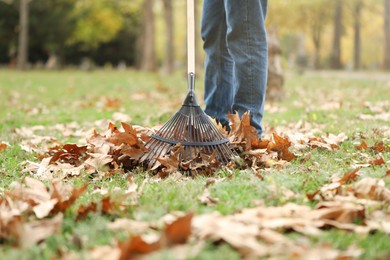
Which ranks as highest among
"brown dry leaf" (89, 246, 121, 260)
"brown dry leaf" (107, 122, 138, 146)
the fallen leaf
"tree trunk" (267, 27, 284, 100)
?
"tree trunk" (267, 27, 284, 100)

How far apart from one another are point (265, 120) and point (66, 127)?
2005 millimetres

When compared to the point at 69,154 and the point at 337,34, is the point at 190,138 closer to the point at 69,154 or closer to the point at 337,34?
the point at 69,154

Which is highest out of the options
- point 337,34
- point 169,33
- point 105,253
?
point 337,34

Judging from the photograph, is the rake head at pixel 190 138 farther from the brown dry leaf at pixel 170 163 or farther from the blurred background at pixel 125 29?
the blurred background at pixel 125 29

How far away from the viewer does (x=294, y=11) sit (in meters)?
26.5

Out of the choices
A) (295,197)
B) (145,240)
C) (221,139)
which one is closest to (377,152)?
(221,139)

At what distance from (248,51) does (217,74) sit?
499 mm

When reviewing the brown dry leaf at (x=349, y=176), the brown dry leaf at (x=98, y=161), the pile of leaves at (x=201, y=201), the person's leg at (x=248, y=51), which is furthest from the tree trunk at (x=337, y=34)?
the brown dry leaf at (x=349, y=176)

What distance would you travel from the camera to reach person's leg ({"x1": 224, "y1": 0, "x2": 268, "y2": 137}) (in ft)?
10.7

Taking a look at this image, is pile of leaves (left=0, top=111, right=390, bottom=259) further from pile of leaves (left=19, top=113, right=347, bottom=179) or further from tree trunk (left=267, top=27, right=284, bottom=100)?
tree trunk (left=267, top=27, right=284, bottom=100)

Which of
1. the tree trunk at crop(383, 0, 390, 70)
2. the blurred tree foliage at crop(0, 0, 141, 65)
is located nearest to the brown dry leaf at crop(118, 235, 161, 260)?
the tree trunk at crop(383, 0, 390, 70)

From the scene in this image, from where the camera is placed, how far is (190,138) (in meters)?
2.97

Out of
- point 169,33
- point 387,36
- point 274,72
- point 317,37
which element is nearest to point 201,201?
point 274,72

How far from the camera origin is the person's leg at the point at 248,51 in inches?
129
